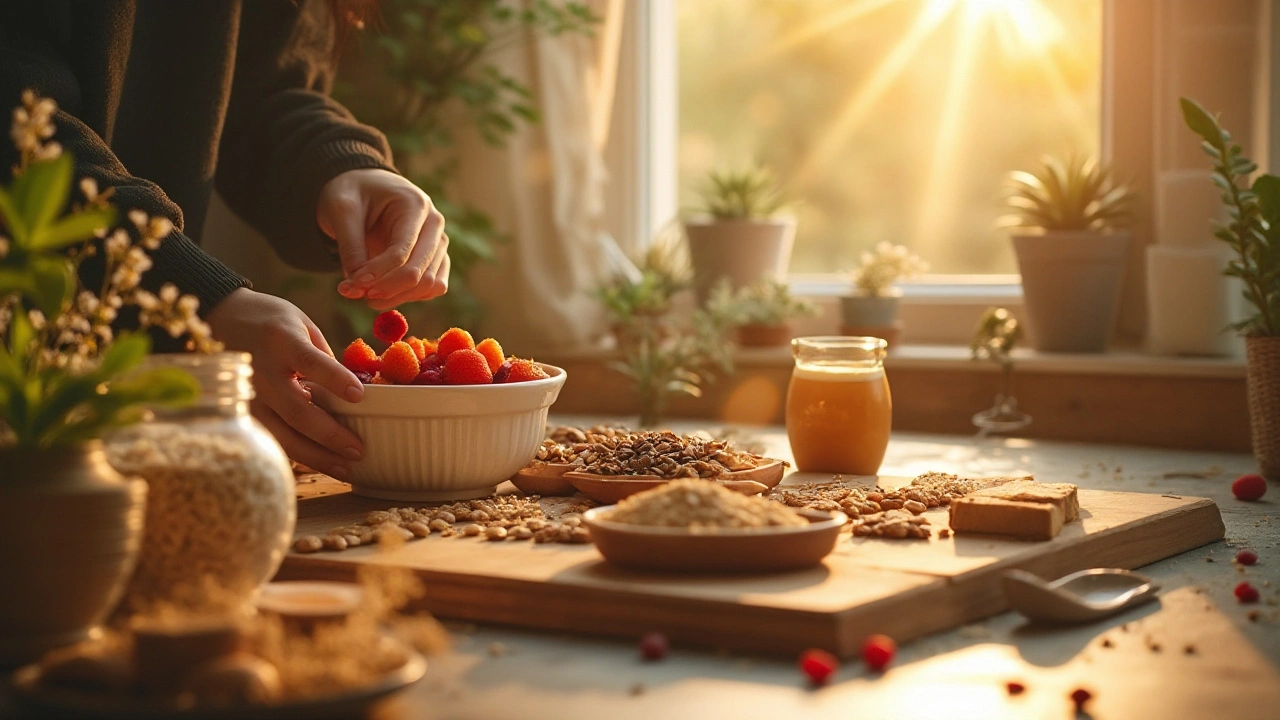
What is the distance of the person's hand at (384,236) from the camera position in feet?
4.73

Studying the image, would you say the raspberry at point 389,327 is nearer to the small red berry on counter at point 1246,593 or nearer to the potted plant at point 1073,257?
the small red berry on counter at point 1246,593

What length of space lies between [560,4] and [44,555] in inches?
96.9

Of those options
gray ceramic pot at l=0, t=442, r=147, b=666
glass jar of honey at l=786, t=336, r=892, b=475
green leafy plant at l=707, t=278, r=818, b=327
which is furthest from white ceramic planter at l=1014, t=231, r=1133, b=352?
gray ceramic pot at l=0, t=442, r=147, b=666

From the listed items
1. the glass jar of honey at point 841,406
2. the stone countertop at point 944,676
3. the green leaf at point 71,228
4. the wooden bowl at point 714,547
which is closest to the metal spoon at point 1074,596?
the stone countertop at point 944,676

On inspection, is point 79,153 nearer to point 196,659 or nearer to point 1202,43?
point 196,659

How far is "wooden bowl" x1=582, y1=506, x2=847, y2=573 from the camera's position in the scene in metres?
0.99

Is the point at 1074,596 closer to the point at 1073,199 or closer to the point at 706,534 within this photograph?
the point at 706,534

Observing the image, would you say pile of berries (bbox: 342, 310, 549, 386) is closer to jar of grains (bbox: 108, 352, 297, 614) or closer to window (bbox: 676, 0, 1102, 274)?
jar of grains (bbox: 108, 352, 297, 614)

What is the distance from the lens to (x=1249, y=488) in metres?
1.60

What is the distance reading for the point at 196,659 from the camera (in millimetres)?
697

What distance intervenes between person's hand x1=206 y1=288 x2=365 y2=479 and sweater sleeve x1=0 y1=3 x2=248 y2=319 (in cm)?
3

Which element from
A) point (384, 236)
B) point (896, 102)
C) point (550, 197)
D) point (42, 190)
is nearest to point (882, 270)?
point (550, 197)

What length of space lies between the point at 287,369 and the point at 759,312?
155cm

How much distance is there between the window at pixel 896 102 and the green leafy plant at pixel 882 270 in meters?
0.31
